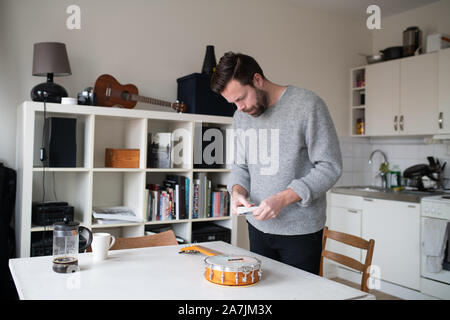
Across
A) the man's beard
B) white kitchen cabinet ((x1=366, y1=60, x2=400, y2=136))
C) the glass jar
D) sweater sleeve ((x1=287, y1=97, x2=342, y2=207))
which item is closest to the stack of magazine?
the glass jar

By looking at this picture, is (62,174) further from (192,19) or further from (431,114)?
(431,114)

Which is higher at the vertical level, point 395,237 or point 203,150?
point 203,150

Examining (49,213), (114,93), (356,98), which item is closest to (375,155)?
(356,98)

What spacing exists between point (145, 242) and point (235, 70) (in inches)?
38.0

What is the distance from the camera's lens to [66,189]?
2.81m

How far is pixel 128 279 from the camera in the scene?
1.32 metres

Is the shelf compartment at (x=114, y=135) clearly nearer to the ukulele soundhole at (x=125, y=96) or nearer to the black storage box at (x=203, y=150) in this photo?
the ukulele soundhole at (x=125, y=96)

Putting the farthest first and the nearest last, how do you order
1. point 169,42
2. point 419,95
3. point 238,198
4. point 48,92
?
1. point 419,95
2. point 169,42
3. point 48,92
4. point 238,198

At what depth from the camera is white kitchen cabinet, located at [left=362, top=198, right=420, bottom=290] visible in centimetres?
341

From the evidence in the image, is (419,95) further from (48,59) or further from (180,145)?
(48,59)

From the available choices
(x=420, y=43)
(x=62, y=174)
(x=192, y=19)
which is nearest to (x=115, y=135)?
(x=62, y=174)

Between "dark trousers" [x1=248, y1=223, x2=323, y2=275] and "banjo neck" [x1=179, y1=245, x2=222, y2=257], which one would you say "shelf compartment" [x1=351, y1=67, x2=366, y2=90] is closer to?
"dark trousers" [x1=248, y1=223, x2=323, y2=275]

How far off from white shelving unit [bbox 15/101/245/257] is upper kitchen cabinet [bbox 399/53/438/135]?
1926 millimetres

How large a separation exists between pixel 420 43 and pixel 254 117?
297 centimetres
